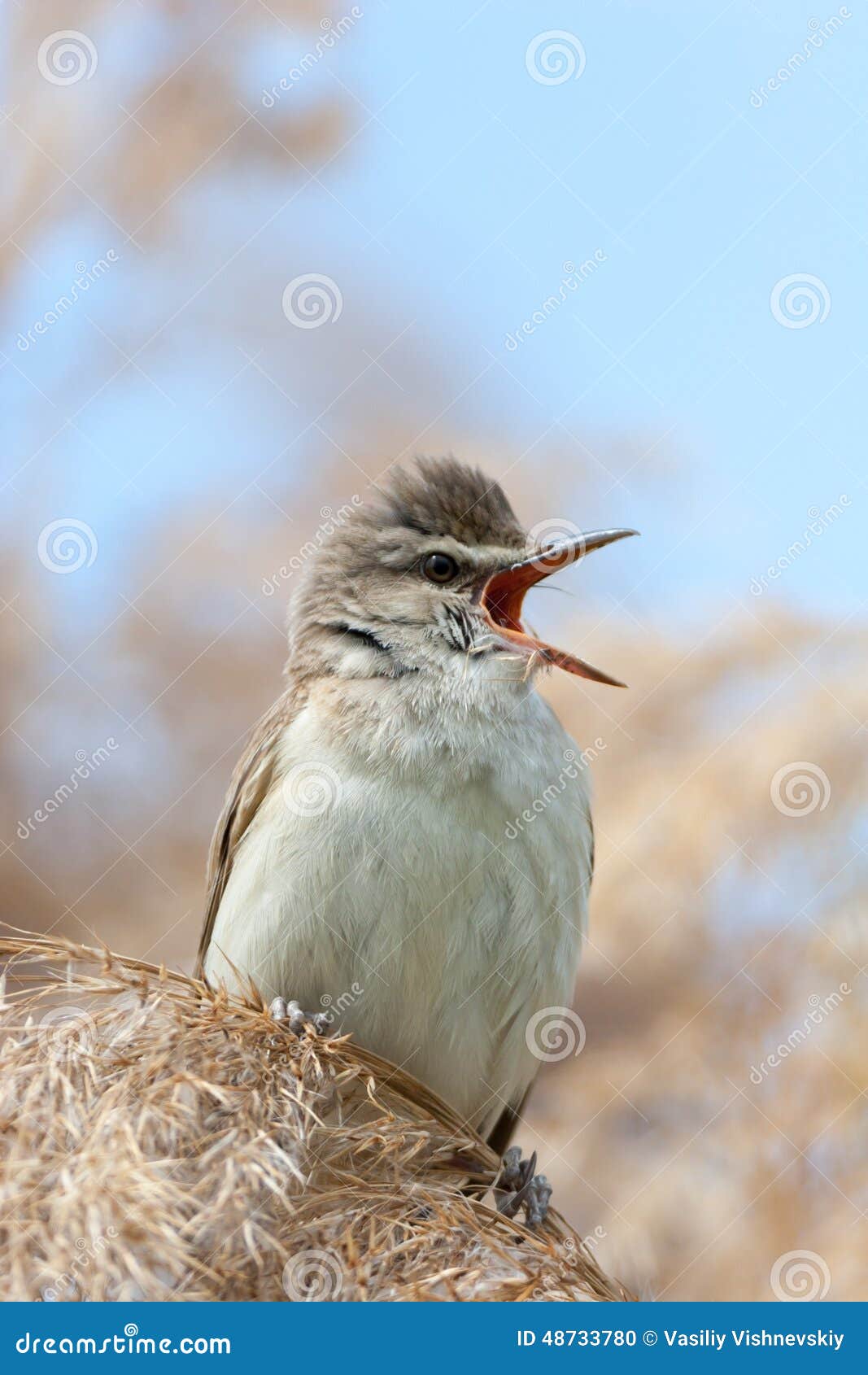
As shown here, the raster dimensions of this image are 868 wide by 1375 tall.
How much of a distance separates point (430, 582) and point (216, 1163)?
1.51 m

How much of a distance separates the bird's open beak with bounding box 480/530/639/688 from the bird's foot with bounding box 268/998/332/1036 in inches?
35.0

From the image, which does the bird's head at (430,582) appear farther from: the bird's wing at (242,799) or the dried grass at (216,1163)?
the dried grass at (216,1163)

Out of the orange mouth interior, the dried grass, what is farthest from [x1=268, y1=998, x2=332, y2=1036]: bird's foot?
the orange mouth interior

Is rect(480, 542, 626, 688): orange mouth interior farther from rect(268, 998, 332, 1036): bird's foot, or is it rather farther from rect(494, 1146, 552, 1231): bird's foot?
rect(494, 1146, 552, 1231): bird's foot

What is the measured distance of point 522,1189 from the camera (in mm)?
2355

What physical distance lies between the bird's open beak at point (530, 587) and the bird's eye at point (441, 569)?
9cm

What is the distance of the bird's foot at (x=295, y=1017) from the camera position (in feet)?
7.59

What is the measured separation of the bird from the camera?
253 cm

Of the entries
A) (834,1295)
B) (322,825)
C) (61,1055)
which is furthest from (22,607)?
(834,1295)

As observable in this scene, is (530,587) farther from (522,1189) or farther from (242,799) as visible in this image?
(522,1189)

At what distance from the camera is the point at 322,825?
2.57 metres

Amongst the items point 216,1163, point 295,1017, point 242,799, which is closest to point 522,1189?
point 295,1017

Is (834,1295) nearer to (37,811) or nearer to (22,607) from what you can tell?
(37,811)

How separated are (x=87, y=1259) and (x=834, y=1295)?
209 cm
